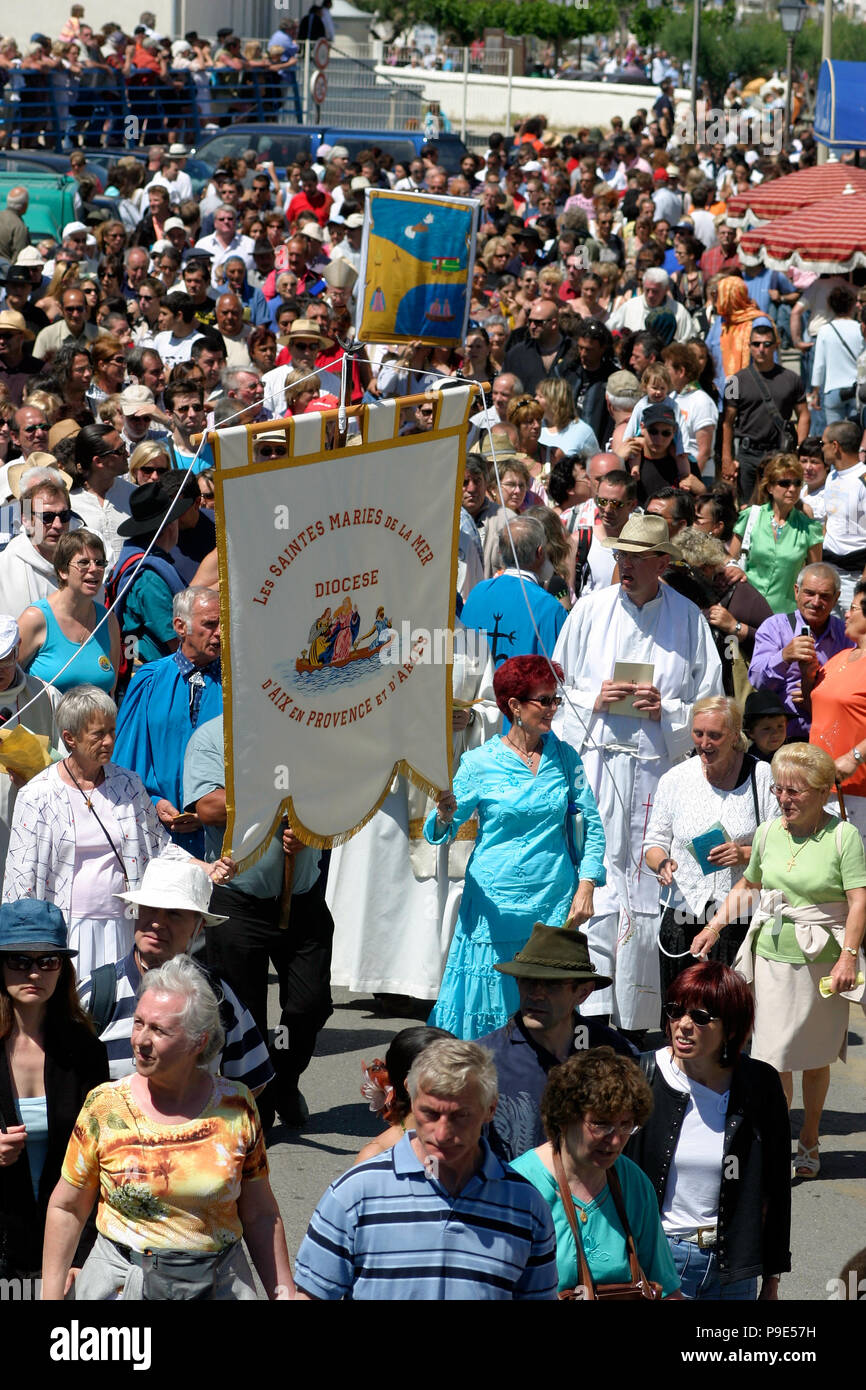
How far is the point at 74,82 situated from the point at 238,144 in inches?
216

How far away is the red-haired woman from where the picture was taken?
4902mm

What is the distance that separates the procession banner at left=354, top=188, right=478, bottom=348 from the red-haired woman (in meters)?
6.58

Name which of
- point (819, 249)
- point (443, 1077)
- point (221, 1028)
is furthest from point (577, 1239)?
point (819, 249)

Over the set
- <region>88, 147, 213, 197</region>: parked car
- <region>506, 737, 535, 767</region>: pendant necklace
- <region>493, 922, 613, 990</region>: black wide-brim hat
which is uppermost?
<region>88, 147, 213, 197</region>: parked car

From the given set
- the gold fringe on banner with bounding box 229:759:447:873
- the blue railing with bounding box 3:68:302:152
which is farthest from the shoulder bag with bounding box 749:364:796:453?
the blue railing with bounding box 3:68:302:152

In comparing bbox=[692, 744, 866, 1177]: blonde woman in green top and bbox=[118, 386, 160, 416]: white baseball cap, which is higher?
bbox=[118, 386, 160, 416]: white baseball cap

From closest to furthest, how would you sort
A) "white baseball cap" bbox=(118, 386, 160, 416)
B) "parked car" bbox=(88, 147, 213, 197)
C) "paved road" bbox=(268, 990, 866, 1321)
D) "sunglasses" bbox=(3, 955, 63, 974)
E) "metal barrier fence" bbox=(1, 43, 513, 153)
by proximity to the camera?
"sunglasses" bbox=(3, 955, 63, 974), "paved road" bbox=(268, 990, 866, 1321), "white baseball cap" bbox=(118, 386, 160, 416), "parked car" bbox=(88, 147, 213, 197), "metal barrier fence" bbox=(1, 43, 513, 153)

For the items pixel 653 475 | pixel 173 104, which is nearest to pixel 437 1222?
pixel 653 475

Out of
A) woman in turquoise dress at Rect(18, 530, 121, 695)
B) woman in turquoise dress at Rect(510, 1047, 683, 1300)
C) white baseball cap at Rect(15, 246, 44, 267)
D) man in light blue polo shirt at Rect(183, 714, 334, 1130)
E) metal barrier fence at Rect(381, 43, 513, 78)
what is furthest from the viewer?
metal barrier fence at Rect(381, 43, 513, 78)

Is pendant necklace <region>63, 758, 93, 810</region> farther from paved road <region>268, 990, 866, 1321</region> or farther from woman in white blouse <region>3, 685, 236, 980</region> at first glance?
paved road <region>268, 990, 866, 1321</region>

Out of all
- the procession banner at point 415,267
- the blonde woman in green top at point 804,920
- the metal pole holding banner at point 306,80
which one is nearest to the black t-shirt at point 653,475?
the procession banner at point 415,267

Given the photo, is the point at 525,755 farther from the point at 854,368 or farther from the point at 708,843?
the point at 854,368

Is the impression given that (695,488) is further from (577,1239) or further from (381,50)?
(381,50)

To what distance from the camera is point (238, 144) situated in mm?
26531
